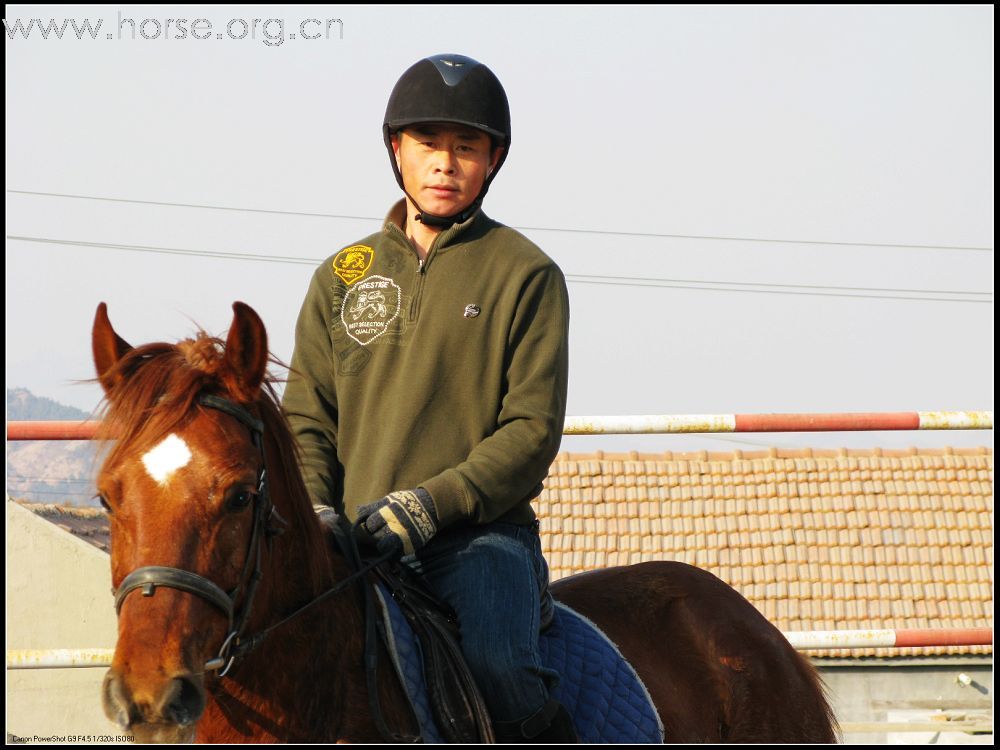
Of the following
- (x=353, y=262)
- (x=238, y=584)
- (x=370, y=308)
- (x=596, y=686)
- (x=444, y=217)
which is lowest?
(x=596, y=686)

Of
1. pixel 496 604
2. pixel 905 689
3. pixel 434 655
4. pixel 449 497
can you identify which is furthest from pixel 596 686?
pixel 905 689

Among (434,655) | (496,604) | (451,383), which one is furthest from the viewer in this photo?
(451,383)

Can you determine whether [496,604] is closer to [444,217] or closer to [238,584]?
[238,584]

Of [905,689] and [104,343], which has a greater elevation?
[104,343]

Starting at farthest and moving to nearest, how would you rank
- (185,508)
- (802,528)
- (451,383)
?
1. (802,528)
2. (451,383)
3. (185,508)

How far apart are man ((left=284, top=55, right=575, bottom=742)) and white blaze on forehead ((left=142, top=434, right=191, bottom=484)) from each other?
69 cm

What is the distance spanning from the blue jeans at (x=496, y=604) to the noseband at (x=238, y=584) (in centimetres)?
59

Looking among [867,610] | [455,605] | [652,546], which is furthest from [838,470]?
[455,605]

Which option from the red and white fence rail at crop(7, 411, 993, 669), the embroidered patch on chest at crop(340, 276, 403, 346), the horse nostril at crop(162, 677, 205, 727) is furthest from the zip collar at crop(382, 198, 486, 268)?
the horse nostril at crop(162, 677, 205, 727)

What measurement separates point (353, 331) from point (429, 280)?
27cm

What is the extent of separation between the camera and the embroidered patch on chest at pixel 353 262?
3.43m

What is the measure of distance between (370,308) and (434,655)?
104 cm

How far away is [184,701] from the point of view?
87.7 inches

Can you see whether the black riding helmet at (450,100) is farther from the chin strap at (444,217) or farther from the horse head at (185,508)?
the horse head at (185,508)
